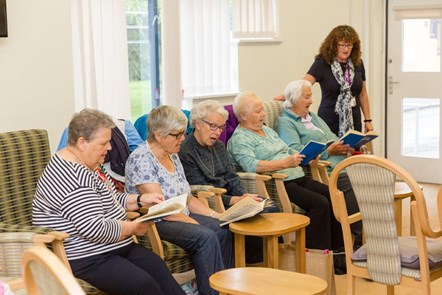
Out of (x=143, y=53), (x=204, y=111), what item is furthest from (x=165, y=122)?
(x=143, y=53)

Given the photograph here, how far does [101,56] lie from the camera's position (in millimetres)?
4930

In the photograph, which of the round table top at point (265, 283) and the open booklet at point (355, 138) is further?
the open booklet at point (355, 138)

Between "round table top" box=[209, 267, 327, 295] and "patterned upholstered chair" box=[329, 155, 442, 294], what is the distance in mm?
305

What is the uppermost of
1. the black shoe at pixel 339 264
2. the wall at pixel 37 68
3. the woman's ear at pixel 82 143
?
the wall at pixel 37 68

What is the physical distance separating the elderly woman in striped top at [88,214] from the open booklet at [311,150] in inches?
59.9

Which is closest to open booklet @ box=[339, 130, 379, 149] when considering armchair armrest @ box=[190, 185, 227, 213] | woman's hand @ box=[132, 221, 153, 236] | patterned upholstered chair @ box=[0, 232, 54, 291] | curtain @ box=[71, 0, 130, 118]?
armchair armrest @ box=[190, 185, 227, 213]

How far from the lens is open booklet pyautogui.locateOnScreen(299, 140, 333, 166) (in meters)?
4.60

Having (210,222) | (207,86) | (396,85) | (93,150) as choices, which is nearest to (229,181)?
(210,222)

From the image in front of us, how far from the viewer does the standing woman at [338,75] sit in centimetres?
574

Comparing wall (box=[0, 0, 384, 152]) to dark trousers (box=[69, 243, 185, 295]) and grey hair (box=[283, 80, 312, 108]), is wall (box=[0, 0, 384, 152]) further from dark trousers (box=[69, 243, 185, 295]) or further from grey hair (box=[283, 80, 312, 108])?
grey hair (box=[283, 80, 312, 108])

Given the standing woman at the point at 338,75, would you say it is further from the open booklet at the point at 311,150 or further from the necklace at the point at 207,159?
the necklace at the point at 207,159

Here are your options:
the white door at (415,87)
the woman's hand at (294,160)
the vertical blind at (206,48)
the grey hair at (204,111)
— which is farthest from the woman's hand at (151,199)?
the white door at (415,87)

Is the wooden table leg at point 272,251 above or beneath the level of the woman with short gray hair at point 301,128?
beneath

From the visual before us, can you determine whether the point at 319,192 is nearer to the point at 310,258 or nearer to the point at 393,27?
the point at 310,258
